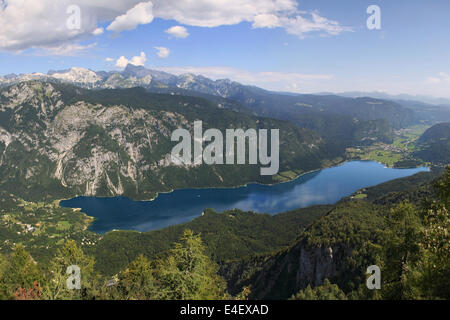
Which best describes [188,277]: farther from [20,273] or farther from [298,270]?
[298,270]

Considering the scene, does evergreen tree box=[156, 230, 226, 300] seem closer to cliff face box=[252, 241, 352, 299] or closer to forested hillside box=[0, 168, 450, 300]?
forested hillside box=[0, 168, 450, 300]

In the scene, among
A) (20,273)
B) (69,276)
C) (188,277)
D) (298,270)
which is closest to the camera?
(188,277)

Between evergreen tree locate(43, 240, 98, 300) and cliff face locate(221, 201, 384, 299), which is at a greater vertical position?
evergreen tree locate(43, 240, 98, 300)

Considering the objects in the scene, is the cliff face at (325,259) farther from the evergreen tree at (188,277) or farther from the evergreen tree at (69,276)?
the evergreen tree at (69,276)

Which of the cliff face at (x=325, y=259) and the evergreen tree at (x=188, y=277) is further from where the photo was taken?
the cliff face at (x=325, y=259)

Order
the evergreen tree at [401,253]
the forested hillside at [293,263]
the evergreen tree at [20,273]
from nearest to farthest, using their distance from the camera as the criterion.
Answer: the forested hillside at [293,263] < the evergreen tree at [401,253] < the evergreen tree at [20,273]

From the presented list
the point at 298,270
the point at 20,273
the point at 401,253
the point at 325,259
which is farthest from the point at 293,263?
the point at 20,273

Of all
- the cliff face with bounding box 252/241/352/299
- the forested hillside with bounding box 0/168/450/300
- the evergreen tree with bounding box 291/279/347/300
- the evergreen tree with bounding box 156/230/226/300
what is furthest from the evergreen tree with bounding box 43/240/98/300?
the cliff face with bounding box 252/241/352/299

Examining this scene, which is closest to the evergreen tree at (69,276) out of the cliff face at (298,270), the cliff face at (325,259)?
the cliff face at (325,259)
